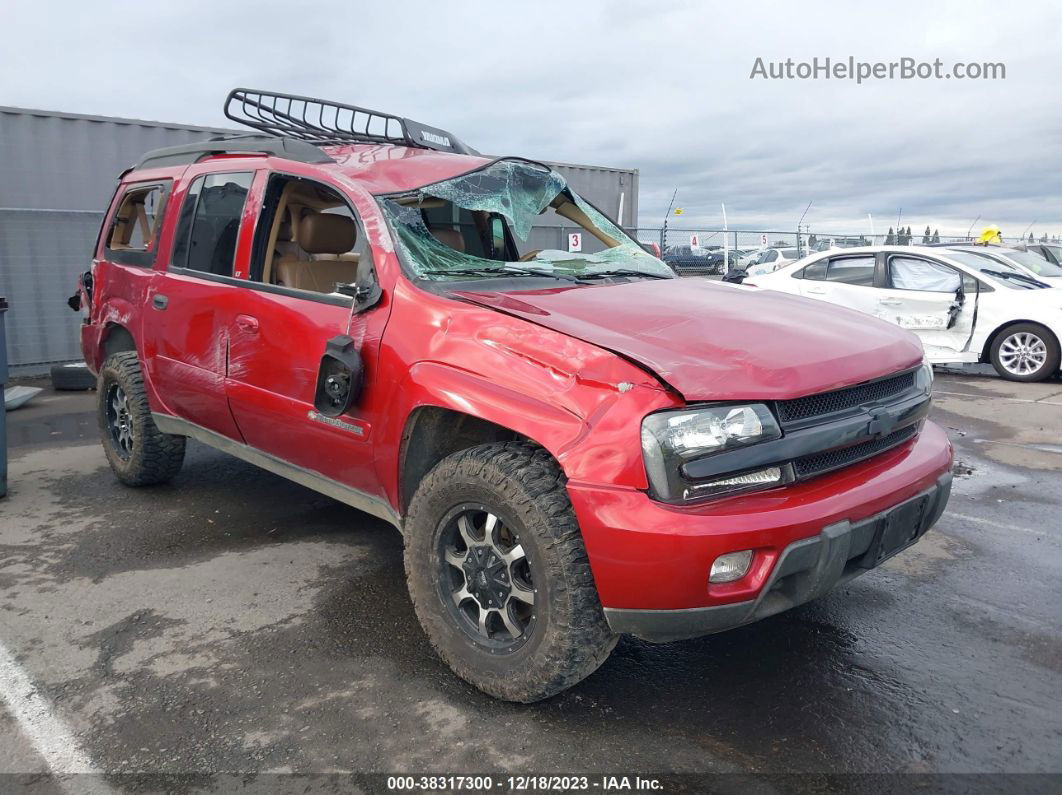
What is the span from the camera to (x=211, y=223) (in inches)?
159

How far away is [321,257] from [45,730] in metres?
2.29

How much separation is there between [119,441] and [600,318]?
11.9 feet

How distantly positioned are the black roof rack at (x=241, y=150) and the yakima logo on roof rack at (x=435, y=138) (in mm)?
882

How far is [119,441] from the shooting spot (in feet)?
16.4

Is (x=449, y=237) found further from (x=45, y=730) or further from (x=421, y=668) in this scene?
(x=45, y=730)

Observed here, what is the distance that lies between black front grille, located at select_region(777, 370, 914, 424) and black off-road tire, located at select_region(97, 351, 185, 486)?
11.9 ft

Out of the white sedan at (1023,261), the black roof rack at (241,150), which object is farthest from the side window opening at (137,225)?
the white sedan at (1023,261)

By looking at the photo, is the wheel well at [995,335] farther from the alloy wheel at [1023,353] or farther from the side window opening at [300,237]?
the side window opening at [300,237]

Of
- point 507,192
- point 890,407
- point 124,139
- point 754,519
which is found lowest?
point 754,519

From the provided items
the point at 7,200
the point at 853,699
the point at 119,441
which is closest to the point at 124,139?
the point at 7,200

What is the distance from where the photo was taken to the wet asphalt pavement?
239 centimetres

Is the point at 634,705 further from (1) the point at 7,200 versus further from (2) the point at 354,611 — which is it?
(1) the point at 7,200

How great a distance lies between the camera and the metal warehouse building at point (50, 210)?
931 centimetres

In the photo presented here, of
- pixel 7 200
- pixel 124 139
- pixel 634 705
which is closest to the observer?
pixel 634 705
